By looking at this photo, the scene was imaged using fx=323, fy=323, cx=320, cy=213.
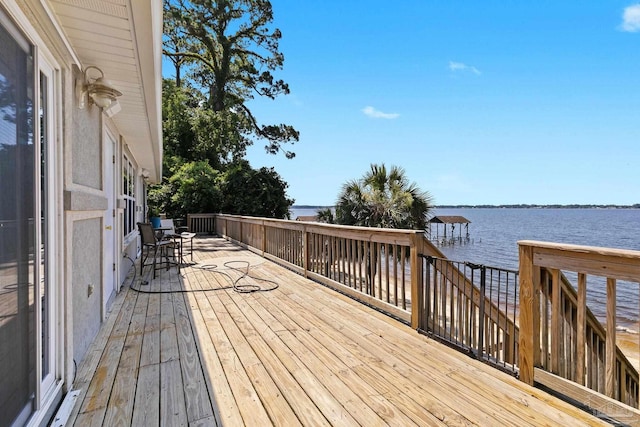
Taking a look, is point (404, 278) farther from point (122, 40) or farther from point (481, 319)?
point (122, 40)

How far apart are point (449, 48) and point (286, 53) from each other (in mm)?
8719

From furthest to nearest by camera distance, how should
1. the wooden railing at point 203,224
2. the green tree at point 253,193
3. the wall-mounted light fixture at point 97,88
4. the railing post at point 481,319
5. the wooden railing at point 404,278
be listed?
the green tree at point 253,193 < the wooden railing at point 203,224 < the wooden railing at point 404,278 < the wall-mounted light fixture at point 97,88 < the railing post at point 481,319

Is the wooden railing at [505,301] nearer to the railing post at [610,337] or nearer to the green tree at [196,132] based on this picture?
the railing post at [610,337]

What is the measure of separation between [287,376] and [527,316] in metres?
1.64

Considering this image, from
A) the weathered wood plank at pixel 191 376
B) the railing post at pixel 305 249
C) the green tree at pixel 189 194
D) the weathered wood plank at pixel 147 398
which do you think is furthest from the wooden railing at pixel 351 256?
the green tree at pixel 189 194

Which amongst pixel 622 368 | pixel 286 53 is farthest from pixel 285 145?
pixel 622 368

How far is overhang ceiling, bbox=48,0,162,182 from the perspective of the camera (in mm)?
1874

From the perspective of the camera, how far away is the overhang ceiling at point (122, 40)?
1.87 m

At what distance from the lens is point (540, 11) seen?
10.9m

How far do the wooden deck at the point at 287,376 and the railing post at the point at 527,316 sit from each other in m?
0.12

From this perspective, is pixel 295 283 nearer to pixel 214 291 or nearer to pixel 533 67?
pixel 214 291

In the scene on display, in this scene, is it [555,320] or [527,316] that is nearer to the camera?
[555,320]

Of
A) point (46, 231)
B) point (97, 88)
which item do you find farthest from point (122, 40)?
point (46, 231)

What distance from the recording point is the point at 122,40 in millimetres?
2258
